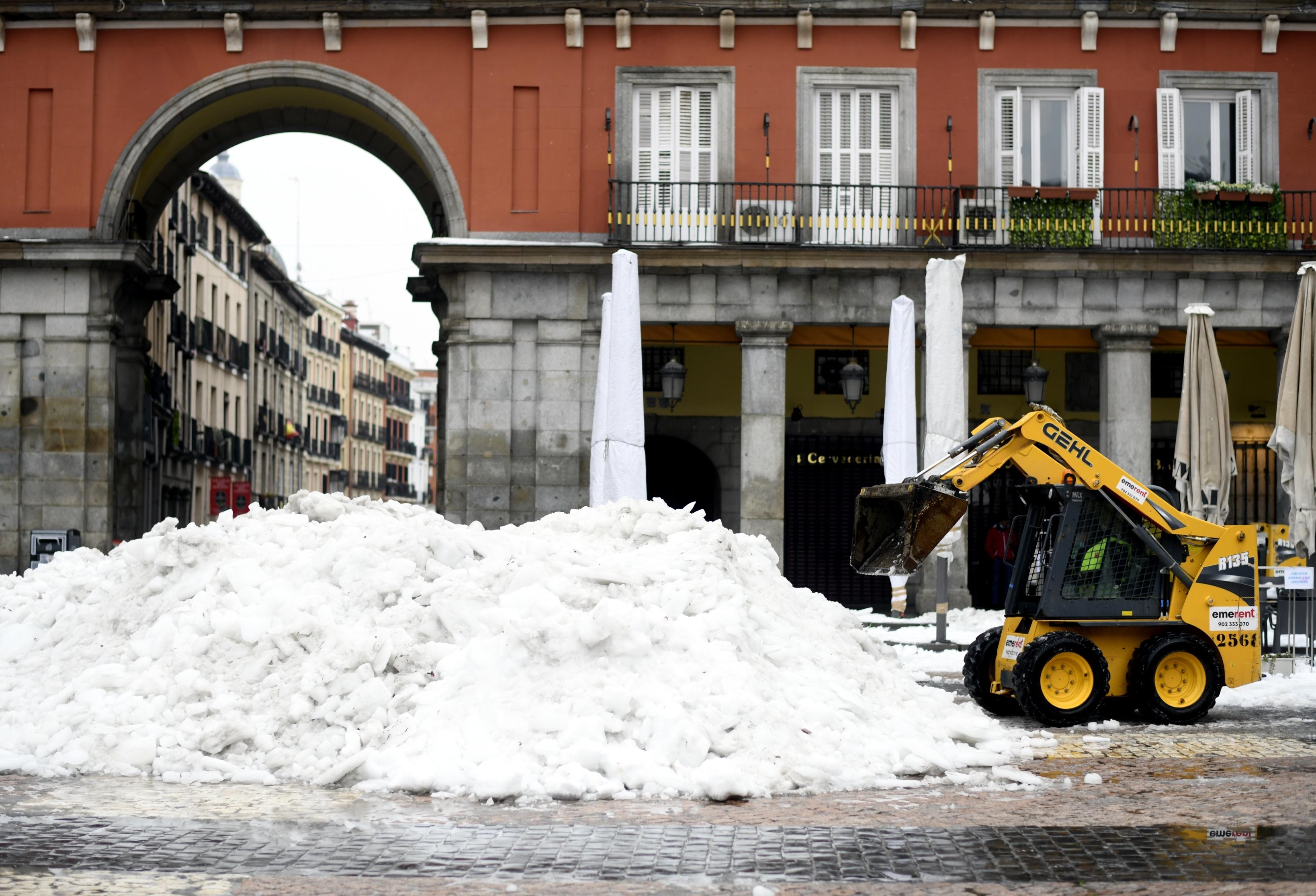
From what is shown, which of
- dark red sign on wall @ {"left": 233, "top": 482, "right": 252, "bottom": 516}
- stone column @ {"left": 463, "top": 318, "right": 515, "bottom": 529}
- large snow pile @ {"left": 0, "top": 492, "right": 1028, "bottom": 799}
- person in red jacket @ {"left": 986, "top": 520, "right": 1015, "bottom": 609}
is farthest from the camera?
dark red sign on wall @ {"left": 233, "top": 482, "right": 252, "bottom": 516}

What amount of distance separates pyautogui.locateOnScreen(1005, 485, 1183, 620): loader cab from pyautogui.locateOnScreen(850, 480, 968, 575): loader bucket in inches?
38.7

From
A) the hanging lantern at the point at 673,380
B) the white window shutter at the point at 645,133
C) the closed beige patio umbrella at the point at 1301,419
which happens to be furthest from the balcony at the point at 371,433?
the closed beige patio umbrella at the point at 1301,419

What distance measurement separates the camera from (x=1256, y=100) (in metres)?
25.5

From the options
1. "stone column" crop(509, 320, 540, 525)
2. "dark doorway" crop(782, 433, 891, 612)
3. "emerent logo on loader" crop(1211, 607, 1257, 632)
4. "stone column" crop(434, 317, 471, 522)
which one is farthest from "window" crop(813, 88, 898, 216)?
"emerent logo on loader" crop(1211, 607, 1257, 632)

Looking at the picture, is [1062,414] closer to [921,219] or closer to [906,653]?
[921,219]

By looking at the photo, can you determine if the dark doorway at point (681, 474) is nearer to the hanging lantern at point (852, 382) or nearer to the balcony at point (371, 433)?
the hanging lantern at point (852, 382)

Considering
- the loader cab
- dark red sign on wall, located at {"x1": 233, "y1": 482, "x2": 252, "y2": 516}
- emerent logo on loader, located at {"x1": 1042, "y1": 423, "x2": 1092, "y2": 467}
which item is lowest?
the loader cab

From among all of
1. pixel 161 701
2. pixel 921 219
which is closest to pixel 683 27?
pixel 921 219

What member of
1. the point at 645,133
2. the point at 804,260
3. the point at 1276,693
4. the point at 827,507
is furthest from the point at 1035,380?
the point at 1276,693

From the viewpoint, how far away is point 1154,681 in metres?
12.8

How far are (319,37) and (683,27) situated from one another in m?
5.94

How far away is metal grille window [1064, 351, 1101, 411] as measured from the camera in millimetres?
28859

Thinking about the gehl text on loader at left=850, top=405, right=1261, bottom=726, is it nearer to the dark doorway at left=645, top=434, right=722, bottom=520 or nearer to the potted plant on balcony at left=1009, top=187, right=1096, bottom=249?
the potted plant on balcony at left=1009, top=187, right=1096, bottom=249

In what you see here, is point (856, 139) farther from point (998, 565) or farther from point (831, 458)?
point (998, 565)
